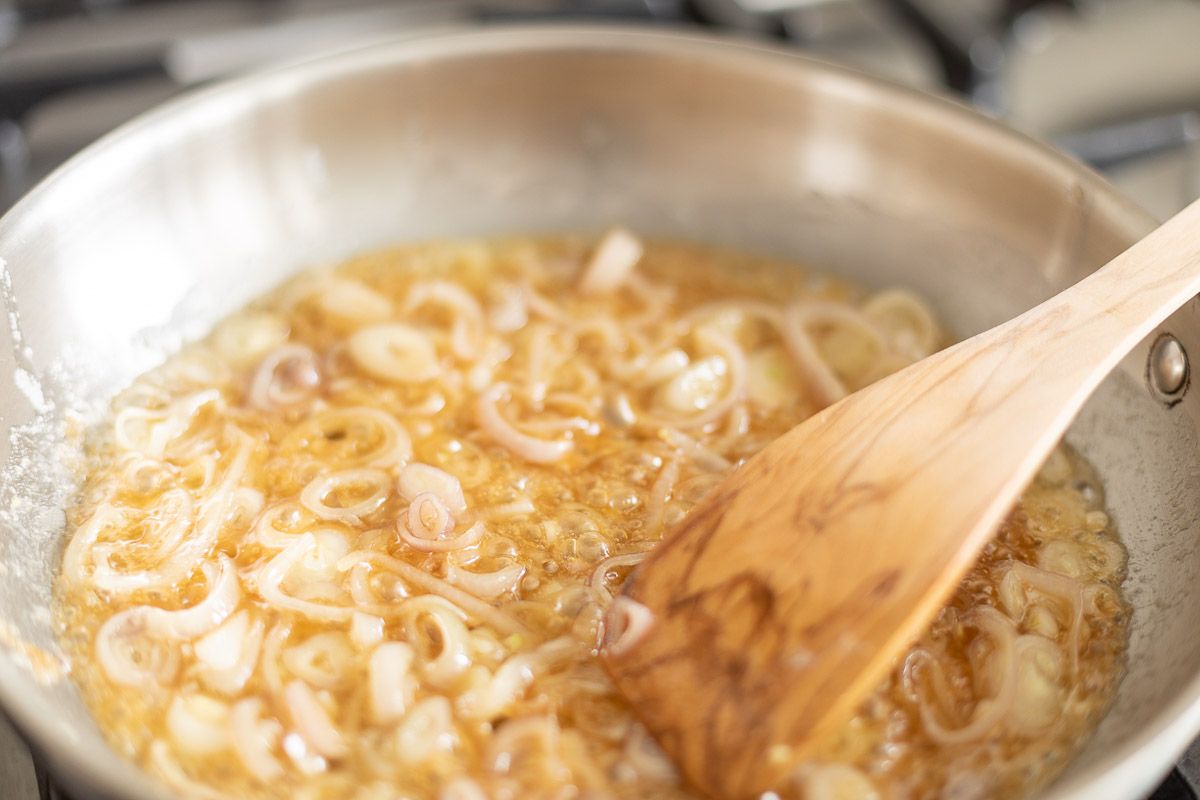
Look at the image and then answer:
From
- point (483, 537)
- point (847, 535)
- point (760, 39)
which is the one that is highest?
point (760, 39)

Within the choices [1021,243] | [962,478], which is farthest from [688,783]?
[1021,243]

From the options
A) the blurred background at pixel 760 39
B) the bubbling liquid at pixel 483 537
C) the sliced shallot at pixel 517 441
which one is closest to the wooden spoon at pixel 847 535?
the bubbling liquid at pixel 483 537

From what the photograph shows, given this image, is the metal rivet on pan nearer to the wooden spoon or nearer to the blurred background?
the wooden spoon

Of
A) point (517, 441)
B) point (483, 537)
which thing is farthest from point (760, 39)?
point (483, 537)

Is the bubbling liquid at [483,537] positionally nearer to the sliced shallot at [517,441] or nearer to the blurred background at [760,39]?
the sliced shallot at [517,441]

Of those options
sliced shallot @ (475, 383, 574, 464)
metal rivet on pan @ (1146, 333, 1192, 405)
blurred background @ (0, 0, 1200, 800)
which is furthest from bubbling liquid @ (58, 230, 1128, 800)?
blurred background @ (0, 0, 1200, 800)

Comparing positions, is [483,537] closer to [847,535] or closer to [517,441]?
[517,441]
